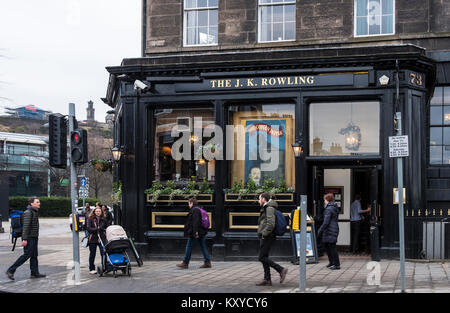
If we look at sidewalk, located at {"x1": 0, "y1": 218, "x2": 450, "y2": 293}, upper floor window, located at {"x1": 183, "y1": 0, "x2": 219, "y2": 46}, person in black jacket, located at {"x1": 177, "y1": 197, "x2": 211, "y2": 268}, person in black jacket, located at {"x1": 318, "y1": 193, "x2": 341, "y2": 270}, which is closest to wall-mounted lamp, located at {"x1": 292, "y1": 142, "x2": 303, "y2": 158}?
person in black jacket, located at {"x1": 318, "y1": 193, "x2": 341, "y2": 270}

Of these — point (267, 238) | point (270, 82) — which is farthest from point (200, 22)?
point (267, 238)

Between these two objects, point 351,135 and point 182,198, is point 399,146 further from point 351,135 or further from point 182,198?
point 182,198

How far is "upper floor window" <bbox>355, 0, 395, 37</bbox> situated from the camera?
16734 mm

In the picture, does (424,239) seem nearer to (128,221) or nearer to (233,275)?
(233,275)

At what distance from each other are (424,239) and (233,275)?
5.43 m

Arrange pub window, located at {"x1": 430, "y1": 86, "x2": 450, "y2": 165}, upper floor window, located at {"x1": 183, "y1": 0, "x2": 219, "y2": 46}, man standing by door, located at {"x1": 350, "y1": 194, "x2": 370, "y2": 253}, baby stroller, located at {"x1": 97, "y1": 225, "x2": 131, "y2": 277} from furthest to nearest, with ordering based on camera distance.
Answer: upper floor window, located at {"x1": 183, "y1": 0, "x2": 219, "y2": 46}
pub window, located at {"x1": 430, "y1": 86, "x2": 450, "y2": 165}
man standing by door, located at {"x1": 350, "y1": 194, "x2": 370, "y2": 253}
baby stroller, located at {"x1": 97, "y1": 225, "x2": 131, "y2": 277}

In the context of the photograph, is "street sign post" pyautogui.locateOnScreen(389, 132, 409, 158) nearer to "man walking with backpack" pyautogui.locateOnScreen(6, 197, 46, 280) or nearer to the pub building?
the pub building

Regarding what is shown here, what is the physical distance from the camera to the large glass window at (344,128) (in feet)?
52.3

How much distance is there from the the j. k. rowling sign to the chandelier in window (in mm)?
987

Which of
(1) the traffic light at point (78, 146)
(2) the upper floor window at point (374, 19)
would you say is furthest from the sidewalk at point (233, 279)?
(2) the upper floor window at point (374, 19)

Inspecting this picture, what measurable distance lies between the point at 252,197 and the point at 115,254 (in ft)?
14.5

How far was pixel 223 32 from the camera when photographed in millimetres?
17422

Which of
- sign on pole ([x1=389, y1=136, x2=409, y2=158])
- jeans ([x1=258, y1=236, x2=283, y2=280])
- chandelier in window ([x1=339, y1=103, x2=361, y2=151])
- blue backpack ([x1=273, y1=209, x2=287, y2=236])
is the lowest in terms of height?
jeans ([x1=258, y1=236, x2=283, y2=280])
